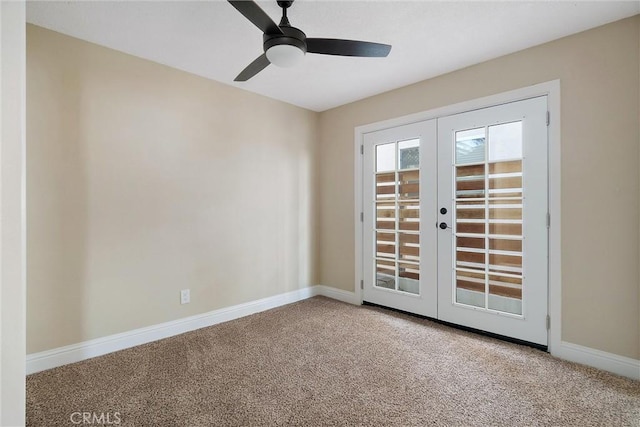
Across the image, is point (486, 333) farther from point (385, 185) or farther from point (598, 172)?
point (385, 185)

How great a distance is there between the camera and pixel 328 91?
3.32m

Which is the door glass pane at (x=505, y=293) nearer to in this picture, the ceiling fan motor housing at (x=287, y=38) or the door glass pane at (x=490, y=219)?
the door glass pane at (x=490, y=219)

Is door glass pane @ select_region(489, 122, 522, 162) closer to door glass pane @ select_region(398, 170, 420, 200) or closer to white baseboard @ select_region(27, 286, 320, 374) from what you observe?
door glass pane @ select_region(398, 170, 420, 200)

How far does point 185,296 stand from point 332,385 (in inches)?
64.0

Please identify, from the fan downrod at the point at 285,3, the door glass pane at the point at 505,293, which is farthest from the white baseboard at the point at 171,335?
the fan downrod at the point at 285,3

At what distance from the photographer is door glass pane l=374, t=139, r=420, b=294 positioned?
3.16 m

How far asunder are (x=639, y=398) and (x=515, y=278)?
95 cm

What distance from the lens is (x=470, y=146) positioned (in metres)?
2.78

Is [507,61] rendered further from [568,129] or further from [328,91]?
[328,91]

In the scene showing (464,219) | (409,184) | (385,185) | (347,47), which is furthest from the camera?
(385,185)

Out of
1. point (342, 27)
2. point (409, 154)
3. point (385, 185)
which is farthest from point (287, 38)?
point (385, 185)

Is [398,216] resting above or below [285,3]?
below

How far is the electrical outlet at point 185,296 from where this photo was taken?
111 inches
